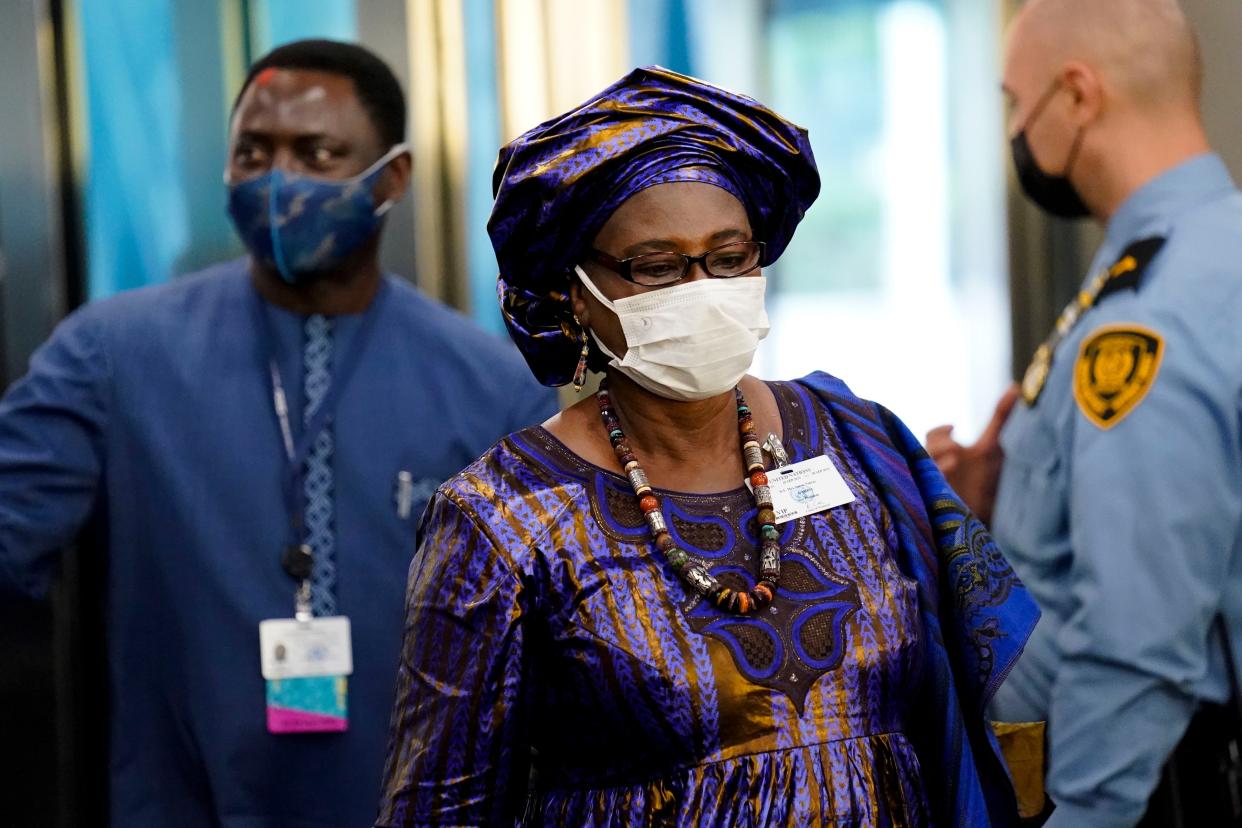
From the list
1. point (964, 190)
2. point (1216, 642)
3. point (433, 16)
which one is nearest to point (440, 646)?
point (1216, 642)

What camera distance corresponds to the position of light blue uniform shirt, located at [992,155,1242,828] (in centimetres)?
236

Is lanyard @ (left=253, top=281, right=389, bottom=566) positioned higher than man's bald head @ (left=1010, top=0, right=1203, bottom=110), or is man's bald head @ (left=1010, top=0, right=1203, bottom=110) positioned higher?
man's bald head @ (left=1010, top=0, right=1203, bottom=110)

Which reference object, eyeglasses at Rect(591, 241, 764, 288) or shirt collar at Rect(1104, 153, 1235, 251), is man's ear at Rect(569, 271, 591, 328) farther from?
shirt collar at Rect(1104, 153, 1235, 251)

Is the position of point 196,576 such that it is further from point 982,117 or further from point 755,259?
point 982,117

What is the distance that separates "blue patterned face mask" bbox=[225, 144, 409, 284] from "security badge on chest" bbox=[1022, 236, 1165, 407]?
1258 mm

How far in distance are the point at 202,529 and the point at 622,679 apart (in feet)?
3.75

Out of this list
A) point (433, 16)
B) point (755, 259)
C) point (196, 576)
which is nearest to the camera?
point (755, 259)

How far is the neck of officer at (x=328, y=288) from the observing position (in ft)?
8.43

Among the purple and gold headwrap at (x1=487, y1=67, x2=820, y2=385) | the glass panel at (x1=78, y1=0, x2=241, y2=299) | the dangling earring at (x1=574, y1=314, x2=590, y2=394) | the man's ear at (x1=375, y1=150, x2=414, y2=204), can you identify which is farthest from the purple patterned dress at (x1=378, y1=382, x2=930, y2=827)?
the glass panel at (x1=78, y1=0, x2=241, y2=299)

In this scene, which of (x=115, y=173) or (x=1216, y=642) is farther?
(x=115, y=173)

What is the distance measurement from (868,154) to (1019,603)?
7.05 ft

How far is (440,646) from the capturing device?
4.99 ft

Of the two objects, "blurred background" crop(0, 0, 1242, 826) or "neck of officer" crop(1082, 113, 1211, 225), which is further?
"blurred background" crop(0, 0, 1242, 826)

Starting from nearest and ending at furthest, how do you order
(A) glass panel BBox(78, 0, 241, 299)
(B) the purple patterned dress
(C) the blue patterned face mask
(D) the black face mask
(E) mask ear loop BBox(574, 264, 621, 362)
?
(B) the purple patterned dress
(E) mask ear loop BBox(574, 264, 621, 362)
(C) the blue patterned face mask
(D) the black face mask
(A) glass panel BBox(78, 0, 241, 299)
